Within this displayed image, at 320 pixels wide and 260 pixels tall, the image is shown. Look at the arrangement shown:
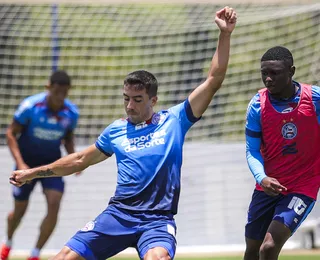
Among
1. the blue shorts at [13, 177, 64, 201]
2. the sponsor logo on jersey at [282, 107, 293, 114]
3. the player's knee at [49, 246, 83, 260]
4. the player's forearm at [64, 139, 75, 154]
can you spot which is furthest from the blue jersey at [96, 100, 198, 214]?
the player's forearm at [64, 139, 75, 154]

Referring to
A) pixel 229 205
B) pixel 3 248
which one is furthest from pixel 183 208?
pixel 3 248

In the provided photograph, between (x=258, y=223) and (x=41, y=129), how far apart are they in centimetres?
420

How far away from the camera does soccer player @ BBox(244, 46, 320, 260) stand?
22.8ft

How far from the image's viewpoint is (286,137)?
23.1 feet

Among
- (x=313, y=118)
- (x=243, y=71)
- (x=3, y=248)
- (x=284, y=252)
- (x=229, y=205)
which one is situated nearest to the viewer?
(x=313, y=118)

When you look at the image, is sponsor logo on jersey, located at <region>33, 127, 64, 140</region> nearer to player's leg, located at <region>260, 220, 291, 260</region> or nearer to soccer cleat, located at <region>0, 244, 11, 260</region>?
soccer cleat, located at <region>0, 244, 11, 260</region>

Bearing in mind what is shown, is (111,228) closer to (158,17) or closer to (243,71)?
(243,71)

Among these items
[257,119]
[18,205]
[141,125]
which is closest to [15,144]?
[18,205]

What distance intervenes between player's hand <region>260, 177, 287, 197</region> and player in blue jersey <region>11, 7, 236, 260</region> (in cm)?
69

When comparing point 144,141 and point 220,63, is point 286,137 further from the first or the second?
point 144,141

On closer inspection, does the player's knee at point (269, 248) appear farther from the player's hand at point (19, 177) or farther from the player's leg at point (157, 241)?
the player's hand at point (19, 177)

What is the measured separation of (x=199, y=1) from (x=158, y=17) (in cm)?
118

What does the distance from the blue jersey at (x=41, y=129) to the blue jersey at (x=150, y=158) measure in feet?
12.4

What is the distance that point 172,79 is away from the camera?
45.7 feet
